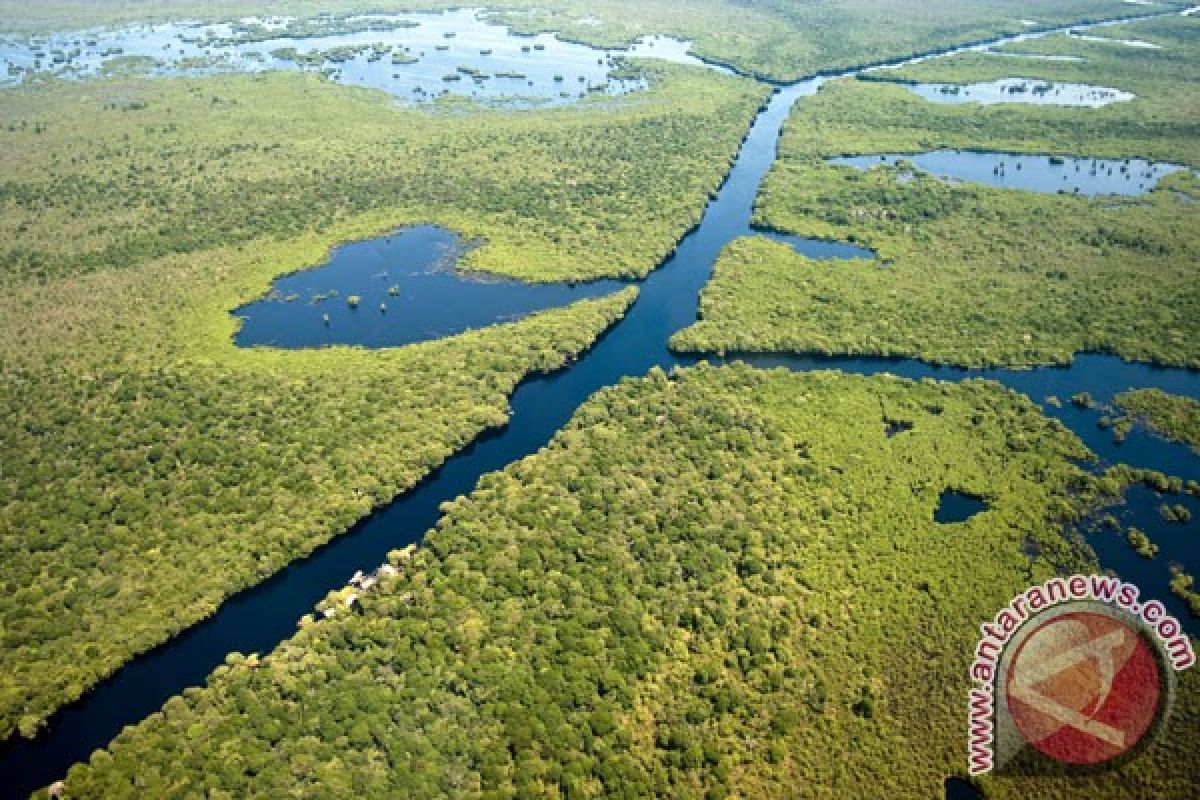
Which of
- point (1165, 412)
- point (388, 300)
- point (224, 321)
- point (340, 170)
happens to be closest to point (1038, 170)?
point (1165, 412)

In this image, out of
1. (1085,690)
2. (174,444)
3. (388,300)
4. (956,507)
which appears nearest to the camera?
(1085,690)

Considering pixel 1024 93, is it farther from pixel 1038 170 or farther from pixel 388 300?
pixel 388 300

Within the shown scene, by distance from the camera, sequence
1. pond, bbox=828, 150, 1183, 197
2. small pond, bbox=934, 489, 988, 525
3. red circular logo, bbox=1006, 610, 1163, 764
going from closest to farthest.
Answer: red circular logo, bbox=1006, 610, 1163, 764 < small pond, bbox=934, 489, 988, 525 < pond, bbox=828, 150, 1183, 197

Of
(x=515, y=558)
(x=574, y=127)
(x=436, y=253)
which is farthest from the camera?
(x=574, y=127)

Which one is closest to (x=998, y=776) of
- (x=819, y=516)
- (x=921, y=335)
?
(x=819, y=516)

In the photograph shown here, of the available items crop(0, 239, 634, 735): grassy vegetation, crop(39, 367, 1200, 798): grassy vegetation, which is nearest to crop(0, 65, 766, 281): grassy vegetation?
crop(0, 239, 634, 735): grassy vegetation

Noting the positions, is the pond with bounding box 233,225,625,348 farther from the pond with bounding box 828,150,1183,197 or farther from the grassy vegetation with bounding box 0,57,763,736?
the pond with bounding box 828,150,1183,197

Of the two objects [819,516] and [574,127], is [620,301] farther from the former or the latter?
[574,127]
